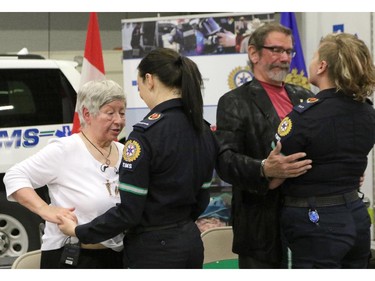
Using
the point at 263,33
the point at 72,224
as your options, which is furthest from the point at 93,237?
the point at 263,33

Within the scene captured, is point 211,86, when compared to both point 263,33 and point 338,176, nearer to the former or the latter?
point 263,33

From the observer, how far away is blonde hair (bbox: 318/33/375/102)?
6.86 ft

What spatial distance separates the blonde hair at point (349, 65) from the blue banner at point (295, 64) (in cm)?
317

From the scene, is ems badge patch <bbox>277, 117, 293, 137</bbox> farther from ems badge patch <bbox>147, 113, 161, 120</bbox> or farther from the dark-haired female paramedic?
ems badge patch <bbox>147, 113, 161, 120</bbox>

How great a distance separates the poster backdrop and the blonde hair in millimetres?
3196

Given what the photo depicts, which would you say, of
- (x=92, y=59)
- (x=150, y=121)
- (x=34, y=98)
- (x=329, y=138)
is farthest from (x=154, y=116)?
(x=34, y=98)

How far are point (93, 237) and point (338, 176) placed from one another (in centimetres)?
82

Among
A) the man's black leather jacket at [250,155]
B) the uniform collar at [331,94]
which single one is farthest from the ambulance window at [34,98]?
the uniform collar at [331,94]

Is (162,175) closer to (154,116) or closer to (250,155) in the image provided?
(154,116)

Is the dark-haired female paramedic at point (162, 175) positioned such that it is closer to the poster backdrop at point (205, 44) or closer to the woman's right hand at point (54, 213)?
the woman's right hand at point (54, 213)

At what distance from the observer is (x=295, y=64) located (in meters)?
5.44

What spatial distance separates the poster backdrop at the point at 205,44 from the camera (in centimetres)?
532

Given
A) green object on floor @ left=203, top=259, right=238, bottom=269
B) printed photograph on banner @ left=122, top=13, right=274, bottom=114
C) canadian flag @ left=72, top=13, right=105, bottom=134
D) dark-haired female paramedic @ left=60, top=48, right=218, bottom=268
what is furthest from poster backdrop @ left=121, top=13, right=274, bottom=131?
dark-haired female paramedic @ left=60, top=48, right=218, bottom=268

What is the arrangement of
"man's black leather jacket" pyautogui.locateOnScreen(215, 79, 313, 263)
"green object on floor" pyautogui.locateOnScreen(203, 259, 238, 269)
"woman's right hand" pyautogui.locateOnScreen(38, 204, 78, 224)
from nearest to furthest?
"woman's right hand" pyautogui.locateOnScreen(38, 204, 78, 224), "man's black leather jacket" pyautogui.locateOnScreen(215, 79, 313, 263), "green object on floor" pyautogui.locateOnScreen(203, 259, 238, 269)
